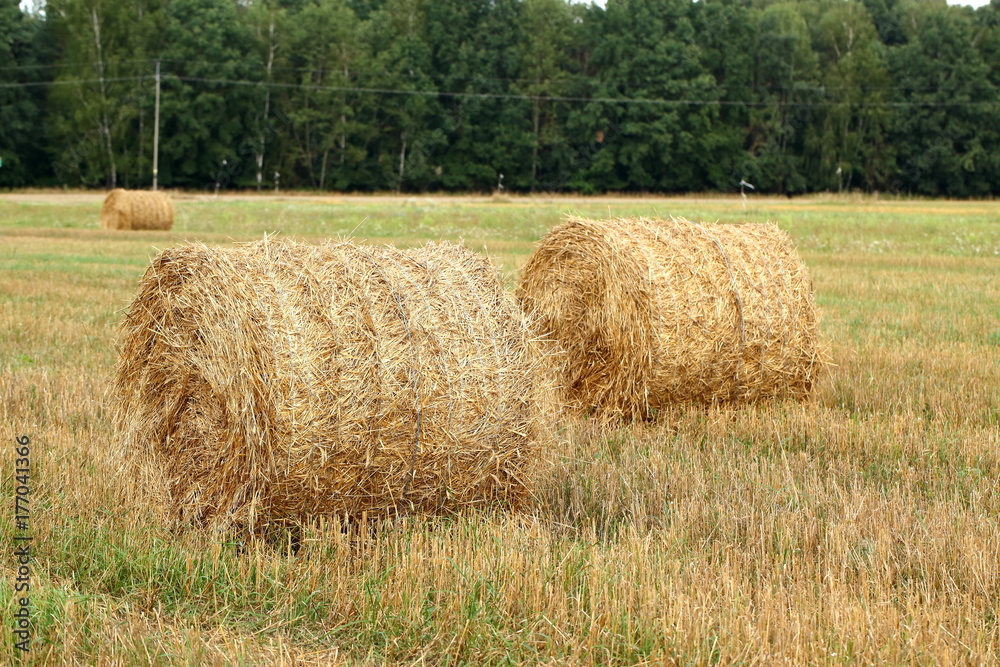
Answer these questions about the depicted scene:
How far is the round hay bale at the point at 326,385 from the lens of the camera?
213 inches

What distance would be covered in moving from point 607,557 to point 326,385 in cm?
163

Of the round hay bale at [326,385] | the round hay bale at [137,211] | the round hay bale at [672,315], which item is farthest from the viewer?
the round hay bale at [137,211]

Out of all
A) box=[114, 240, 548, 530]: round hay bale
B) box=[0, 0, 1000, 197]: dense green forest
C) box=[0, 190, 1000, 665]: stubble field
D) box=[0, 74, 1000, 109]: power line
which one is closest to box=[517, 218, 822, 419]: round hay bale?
box=[0, 190, 1000, 665]: stubble field

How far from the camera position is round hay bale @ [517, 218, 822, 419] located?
8.49 metres

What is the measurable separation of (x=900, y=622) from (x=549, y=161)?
2625 inches

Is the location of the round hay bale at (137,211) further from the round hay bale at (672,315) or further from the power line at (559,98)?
the power line at (559,98)

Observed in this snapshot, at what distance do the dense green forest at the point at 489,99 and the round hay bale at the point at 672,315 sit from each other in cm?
5791

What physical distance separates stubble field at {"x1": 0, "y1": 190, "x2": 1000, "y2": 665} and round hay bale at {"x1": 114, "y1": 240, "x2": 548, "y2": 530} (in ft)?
0.79

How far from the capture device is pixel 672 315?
27.8 ft

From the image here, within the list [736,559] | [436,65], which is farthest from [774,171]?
[736,559]

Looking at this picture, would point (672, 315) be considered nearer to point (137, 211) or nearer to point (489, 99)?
point (137, 211)

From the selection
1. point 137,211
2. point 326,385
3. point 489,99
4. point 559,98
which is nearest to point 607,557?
point 326,385

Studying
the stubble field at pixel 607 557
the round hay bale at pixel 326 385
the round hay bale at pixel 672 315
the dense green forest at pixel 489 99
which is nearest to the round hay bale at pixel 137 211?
the stubble field at pixel 607 557

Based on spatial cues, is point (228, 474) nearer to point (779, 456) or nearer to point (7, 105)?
point (779, 456)
